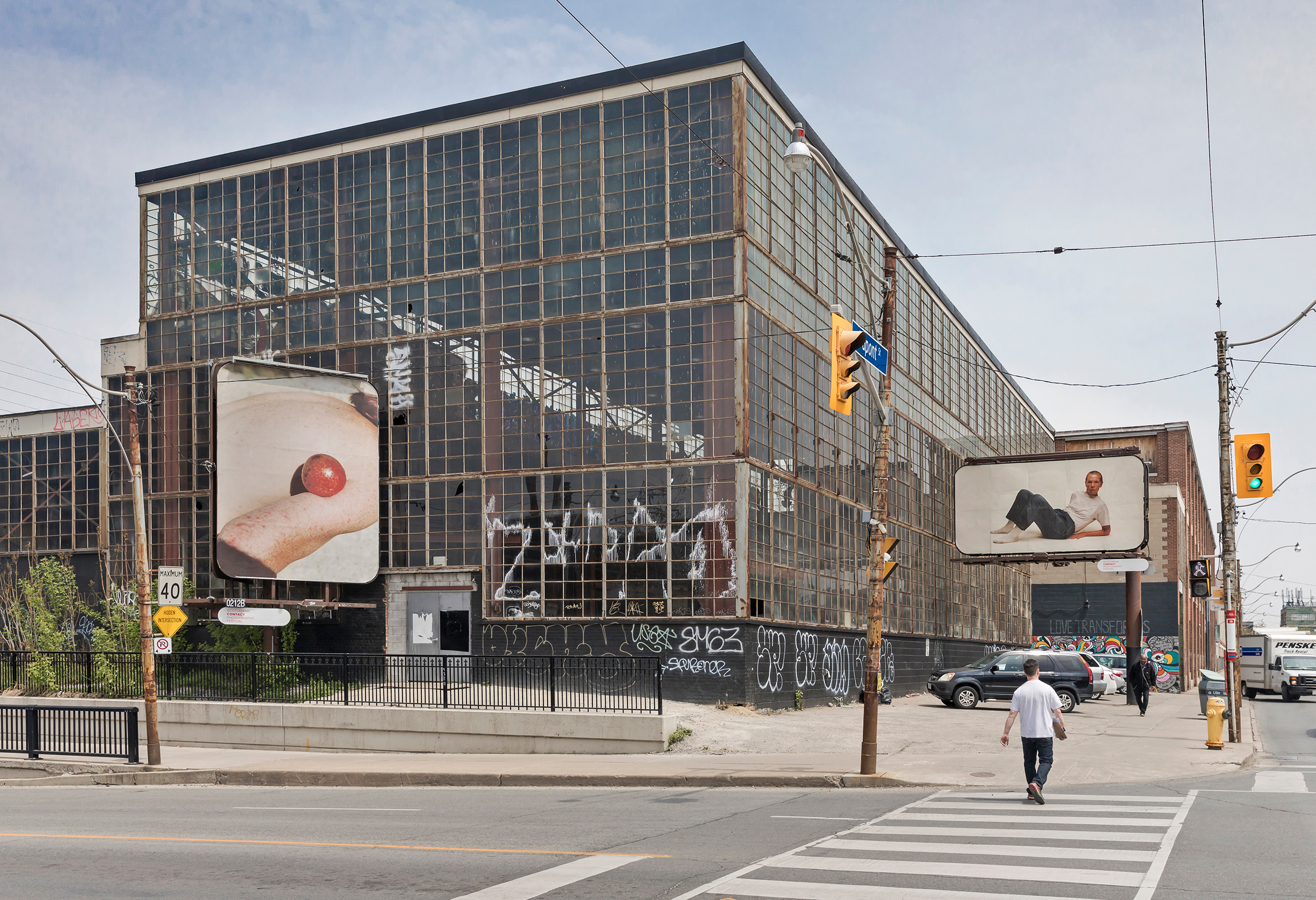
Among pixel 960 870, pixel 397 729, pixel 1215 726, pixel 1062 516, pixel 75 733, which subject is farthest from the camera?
pixel 1062 516

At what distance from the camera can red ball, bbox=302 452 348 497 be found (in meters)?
33.4

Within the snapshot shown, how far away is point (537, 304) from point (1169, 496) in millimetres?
54921

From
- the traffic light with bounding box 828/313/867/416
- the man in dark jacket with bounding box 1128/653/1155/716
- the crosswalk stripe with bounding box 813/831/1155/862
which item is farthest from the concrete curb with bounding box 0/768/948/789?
the man in dark jacket with bounding box 1128/653/1155/716

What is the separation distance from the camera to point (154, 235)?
3853 centimetres

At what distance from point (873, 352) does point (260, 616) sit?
2061 cm

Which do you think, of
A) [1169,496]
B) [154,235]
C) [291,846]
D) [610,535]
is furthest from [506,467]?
[1169,496]

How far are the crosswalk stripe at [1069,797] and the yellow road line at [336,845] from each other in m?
6.49

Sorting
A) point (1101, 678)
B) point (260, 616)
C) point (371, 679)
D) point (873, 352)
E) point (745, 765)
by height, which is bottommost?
point (1101, 678)

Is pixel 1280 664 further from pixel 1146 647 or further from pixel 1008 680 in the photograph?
pixel 1146 647

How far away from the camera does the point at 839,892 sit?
9359 mm

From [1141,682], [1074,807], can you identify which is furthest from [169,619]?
[1141,682]

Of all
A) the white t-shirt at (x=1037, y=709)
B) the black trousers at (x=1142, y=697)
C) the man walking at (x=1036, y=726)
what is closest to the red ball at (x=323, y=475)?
the man walking at (x=1036, y=726)

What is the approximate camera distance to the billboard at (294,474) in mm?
32438

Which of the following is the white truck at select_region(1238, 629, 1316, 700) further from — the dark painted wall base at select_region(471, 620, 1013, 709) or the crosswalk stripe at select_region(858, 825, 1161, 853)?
the crosswalk stripe at select_region(858, 825, 1161, 853)
